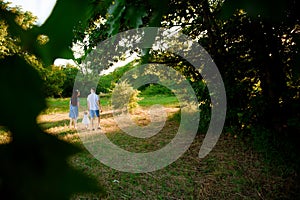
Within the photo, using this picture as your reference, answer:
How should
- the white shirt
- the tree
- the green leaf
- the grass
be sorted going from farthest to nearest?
the white shirt
the grass
the green leaf
the tree

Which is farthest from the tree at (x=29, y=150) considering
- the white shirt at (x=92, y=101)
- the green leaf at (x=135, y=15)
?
the white shirt at (x=92, y=101)

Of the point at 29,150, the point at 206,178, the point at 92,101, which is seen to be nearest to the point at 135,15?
the point at 29,150

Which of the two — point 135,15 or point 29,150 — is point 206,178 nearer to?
point 135,15

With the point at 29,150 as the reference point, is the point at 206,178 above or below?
below

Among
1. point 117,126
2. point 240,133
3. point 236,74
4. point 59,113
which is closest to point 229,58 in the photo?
point 236,74

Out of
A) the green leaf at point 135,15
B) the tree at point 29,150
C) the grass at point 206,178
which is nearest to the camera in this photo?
the tree at point 29,150

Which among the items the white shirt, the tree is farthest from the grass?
the tree

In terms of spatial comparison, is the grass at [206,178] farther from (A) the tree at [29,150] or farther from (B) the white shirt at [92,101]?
(A) the tree at [29,150]

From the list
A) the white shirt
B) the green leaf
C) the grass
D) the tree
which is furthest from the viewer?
the white shirt

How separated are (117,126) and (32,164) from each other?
32.8ft

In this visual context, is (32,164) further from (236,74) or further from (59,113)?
(59,113)

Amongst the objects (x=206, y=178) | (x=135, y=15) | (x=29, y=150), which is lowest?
(x=206, y=178)

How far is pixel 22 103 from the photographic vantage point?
354 millimetres

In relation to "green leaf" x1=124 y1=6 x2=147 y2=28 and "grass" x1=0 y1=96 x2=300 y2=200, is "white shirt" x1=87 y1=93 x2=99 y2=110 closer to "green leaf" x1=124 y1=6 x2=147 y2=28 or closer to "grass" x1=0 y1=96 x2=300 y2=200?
"grass" x1=0 y1=96 x2=300 y2=200
